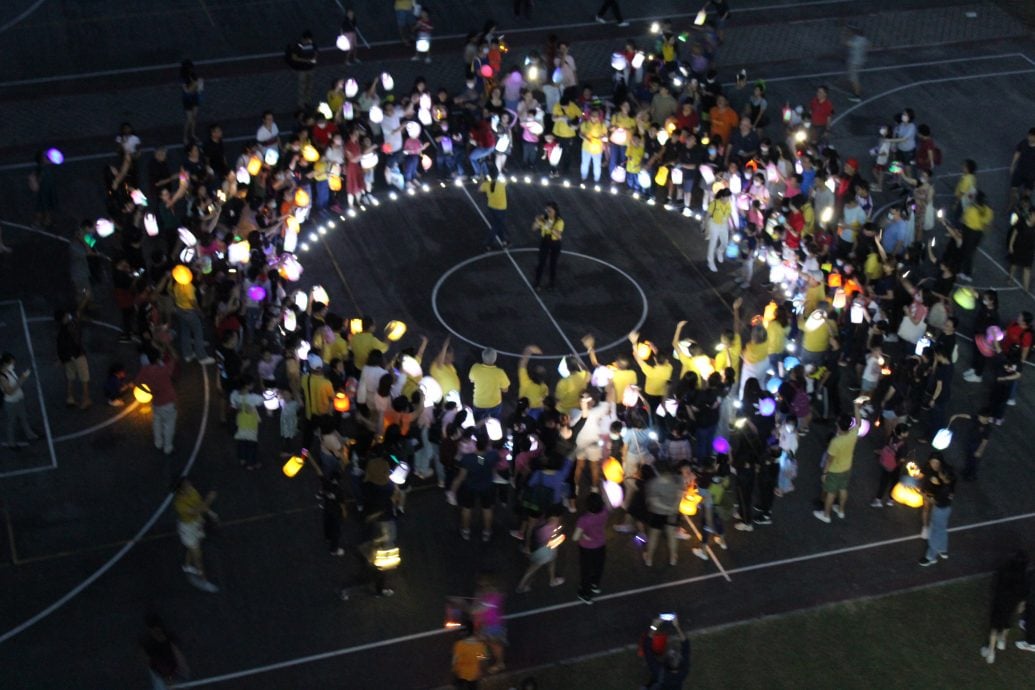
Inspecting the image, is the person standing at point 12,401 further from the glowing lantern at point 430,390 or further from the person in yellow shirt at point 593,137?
the person in yellow shirt at point 593,137

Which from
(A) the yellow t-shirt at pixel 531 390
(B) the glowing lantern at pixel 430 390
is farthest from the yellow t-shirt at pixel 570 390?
(B) the glowing lantern at pixel 430 390

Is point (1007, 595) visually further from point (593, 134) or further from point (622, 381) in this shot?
point (593, 134)

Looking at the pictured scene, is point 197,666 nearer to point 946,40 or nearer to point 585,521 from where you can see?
point 585,521

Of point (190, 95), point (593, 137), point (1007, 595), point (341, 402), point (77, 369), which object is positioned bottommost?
point (1007, 595)

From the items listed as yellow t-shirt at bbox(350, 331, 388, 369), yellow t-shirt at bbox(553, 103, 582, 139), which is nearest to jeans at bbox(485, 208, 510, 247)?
yellow t-shirt at bbox(553, 103, 582, 139)

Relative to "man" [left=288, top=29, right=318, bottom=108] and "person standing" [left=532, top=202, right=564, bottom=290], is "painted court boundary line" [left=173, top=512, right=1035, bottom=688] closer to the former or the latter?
"person standing" [left=532, top=202, right=564, bottom=290]

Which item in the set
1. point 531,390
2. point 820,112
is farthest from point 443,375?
point 820,112
